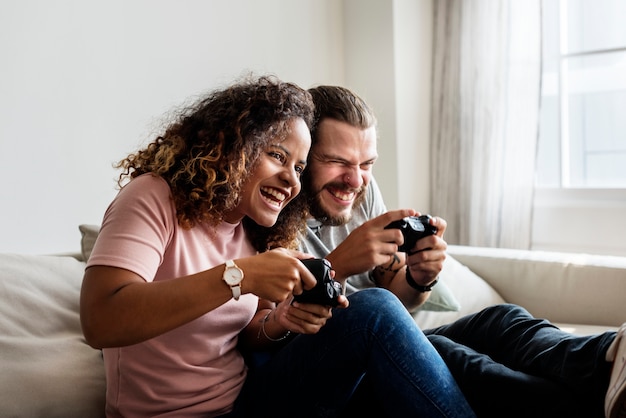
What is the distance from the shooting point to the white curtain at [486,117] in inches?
121

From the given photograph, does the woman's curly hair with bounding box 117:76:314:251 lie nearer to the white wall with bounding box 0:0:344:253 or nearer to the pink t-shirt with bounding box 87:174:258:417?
the pink t-shirt with bounding box 87:174:258:417

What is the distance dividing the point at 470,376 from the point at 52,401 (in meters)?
0.80

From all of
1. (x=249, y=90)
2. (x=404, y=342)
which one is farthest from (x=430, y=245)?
(x=249, y=90)

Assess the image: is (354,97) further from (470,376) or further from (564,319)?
(564,319)

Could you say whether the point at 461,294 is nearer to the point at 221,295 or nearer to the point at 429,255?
the point at 429,255

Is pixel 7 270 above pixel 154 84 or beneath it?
beneath

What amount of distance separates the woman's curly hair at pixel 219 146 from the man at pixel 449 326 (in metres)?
0.28

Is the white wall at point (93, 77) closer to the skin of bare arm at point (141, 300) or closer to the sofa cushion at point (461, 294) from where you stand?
the skin of bare arm at point (141, 300)

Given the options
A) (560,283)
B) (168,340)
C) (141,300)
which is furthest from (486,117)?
(141,300)

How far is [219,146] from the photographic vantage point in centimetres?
130

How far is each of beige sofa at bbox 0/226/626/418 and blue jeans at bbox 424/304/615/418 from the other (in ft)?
1.91

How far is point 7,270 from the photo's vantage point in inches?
60.1

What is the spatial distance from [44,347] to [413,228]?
0.81 m

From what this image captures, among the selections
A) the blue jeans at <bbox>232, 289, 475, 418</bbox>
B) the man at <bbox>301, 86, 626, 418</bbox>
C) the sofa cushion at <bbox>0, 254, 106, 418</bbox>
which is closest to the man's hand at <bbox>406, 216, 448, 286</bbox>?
the man at <bbox>301, 86, 626, 418</bbox>
